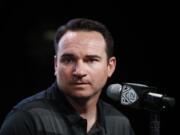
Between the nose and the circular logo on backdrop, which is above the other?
the nose

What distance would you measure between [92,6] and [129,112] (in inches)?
37.4

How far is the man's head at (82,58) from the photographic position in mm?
1839

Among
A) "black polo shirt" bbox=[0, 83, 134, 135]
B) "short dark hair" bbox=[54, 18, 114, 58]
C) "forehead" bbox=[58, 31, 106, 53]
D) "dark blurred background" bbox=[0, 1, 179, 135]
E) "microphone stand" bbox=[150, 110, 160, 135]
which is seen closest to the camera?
"microphone stand" bbox=[150, 110, 160, 135]

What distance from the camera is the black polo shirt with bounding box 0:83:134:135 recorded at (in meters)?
1.78

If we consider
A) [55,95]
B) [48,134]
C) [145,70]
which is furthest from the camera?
[145,70]

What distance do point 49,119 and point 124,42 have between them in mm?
1812

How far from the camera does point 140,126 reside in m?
3.58

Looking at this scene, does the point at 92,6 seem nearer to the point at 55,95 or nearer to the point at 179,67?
the point at 179,67

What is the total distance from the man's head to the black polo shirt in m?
0.08

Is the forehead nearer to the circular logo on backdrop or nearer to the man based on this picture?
the man

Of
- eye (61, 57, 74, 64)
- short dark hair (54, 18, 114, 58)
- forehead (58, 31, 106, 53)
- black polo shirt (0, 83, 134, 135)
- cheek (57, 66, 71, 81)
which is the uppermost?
short dark hair (54, 18, 114, 58)

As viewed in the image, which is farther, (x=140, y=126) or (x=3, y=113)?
(x=140, y=126)

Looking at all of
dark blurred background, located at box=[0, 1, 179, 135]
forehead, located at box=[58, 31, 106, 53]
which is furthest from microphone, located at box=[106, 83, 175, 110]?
dark blurred background, located at box=[0, 1, 179, 135]

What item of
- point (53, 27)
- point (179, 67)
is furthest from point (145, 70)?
point (53, 27)
